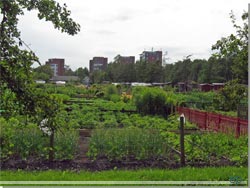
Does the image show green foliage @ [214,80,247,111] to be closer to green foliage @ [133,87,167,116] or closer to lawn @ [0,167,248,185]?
lawn @ [0,167,248,185]

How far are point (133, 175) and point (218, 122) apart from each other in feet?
13.2

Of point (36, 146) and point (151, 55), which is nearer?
point (151, 55)

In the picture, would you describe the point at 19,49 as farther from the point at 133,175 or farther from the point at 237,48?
the point at 237,48

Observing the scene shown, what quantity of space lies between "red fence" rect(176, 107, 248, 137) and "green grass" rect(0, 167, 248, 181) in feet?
7.92

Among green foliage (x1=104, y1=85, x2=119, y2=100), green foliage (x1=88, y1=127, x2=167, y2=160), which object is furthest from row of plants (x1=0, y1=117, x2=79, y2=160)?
green foliage (x1=104, y1=85, x2=119, y2=100)

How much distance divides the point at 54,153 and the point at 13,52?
2.51 meters

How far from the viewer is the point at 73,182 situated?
11.0 ft

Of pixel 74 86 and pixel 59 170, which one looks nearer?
pixel 59 170

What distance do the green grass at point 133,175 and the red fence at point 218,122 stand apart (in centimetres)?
241

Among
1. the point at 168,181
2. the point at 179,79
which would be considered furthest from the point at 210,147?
the point at 179,79

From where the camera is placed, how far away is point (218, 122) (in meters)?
7.31

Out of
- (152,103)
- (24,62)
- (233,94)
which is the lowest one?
(152,103)

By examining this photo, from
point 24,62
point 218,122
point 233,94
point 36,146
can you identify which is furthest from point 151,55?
point 218,122

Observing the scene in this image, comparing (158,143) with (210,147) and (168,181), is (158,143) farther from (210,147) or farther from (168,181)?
(168,181)
